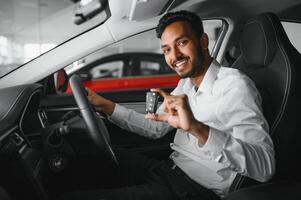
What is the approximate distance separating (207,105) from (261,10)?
1.16 metres

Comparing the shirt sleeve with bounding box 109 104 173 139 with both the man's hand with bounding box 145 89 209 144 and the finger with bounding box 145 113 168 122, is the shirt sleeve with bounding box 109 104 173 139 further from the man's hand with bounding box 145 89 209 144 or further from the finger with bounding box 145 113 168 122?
the man's hand with bounding box 145 89 209 144

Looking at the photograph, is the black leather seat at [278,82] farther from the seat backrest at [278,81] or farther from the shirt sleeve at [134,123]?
the shirt sleeve at [134,123]

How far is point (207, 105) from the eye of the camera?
1.54m

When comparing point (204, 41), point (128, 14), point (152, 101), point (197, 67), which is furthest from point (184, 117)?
point (128, 14)

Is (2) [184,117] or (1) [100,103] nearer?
(2) [184,117]

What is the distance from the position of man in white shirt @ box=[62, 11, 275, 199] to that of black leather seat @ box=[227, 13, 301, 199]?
0.16 metres

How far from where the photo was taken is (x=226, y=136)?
3.93ft

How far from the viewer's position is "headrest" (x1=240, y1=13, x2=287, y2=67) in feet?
5.14

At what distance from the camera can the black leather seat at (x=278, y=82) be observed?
1414mm

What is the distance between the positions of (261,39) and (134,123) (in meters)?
0.88

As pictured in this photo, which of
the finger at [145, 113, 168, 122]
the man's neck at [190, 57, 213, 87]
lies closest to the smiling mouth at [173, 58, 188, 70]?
the man's neck at [190, 57, 213, 87]

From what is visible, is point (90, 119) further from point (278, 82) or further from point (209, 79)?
point (278, 82)

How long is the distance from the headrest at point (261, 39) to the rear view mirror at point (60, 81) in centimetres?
113

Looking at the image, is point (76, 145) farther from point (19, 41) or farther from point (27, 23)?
point (27, 23)
